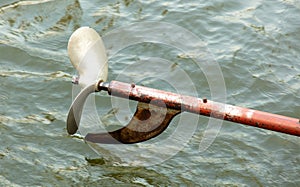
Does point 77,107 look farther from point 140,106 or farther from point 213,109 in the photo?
point 213,109

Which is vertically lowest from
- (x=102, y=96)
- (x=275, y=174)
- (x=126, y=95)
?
(x=275, y=174)

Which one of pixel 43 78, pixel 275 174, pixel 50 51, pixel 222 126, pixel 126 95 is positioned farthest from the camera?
pixel 50 51

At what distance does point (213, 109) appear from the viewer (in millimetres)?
4270

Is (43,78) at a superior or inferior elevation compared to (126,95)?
inferior

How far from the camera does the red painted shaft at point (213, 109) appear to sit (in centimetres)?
411

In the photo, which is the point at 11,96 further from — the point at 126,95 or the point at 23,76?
the point at 126,95

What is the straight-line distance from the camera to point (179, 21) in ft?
24.7

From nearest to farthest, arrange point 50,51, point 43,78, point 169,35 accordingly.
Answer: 1. point 43,78
2. point 50,51
3. point 169,35

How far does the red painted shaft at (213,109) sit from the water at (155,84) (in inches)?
39.3

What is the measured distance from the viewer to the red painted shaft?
4113 millimetres

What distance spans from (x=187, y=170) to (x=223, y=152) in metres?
0.48

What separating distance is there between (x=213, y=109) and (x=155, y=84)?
227cm

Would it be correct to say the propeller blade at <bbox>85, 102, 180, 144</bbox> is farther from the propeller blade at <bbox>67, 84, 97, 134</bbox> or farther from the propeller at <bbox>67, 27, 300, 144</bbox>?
the propeller blade at <bbox>67, 84, 97, 134</bbox>

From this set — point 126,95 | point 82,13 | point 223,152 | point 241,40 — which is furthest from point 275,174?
point 82,13
